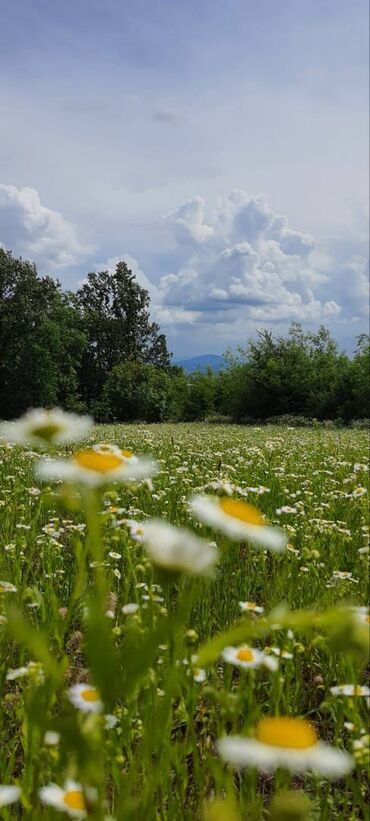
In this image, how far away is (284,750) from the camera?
85 cm

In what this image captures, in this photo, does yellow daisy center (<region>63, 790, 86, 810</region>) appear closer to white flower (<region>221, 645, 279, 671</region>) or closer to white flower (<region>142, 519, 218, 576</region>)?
white flower (<region>221, 645, 279, 671</region>)

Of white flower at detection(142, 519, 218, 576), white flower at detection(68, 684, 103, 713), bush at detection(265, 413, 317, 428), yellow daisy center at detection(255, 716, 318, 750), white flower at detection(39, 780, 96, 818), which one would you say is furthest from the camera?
bush at detection(265, 413, 317, 428)

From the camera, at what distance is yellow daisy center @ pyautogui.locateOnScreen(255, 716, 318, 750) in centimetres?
87

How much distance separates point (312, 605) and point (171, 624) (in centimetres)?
292

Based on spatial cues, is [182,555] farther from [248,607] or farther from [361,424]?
[361,424]

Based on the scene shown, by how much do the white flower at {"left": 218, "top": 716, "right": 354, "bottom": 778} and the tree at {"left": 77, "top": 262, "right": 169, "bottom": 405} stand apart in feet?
174

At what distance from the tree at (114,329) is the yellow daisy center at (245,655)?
5212 cm

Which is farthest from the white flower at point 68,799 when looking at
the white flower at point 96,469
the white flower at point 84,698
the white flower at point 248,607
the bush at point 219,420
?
the bush at point 219,420

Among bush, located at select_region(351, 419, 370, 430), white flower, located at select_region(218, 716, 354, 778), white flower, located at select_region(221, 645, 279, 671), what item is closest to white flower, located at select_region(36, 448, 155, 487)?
white flower, located at select_region(218, 716, 354, 778)

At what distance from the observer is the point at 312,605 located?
11.5 ft

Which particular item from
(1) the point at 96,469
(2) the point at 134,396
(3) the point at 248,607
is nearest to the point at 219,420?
(2) the point at 134,396

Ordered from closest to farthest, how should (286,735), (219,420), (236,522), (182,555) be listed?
(182,555) → (286,735) → (236,522) → (219,420)

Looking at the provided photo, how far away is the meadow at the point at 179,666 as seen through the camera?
0.79 m

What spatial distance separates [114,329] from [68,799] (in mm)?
54108
